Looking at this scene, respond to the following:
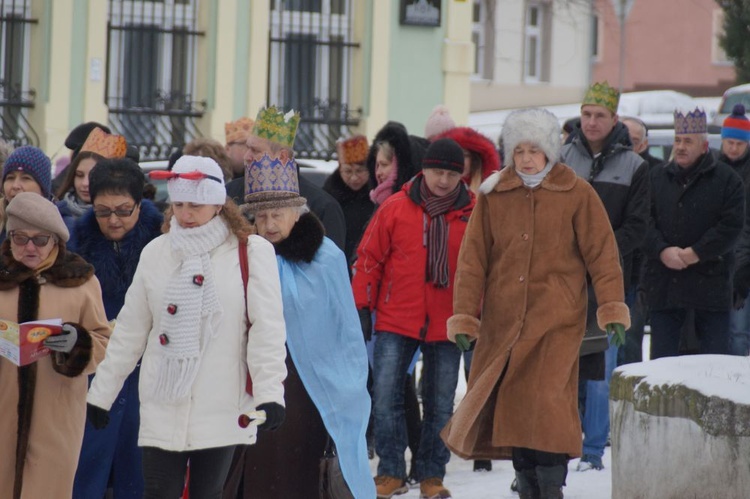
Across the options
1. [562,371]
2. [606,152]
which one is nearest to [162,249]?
[562,371]

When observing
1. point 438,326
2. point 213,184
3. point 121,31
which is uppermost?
point 121,31

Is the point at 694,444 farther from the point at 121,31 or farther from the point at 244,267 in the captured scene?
the point at 121,31

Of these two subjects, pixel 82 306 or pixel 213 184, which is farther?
pixel 82 306

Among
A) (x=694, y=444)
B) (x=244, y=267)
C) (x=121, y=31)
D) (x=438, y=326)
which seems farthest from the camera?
(x=121, y=31)

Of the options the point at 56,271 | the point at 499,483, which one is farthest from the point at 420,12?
the point at 56,271

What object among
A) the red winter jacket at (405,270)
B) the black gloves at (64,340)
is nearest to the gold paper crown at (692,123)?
the red winter jacket at (405,270)

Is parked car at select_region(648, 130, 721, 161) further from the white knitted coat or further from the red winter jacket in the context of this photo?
the white knitted coat

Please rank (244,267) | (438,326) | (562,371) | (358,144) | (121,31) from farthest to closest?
(121,31) < (358,144) < (438,326) < (562,371) < (244,267)

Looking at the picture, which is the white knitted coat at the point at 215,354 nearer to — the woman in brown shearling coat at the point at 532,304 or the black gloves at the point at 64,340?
the black gloves at the point at 64,340

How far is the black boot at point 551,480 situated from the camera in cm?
735

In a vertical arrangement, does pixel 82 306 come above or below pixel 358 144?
below

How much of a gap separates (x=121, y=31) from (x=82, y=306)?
13853 millimetres

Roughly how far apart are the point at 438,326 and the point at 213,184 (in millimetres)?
2750

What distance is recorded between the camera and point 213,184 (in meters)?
5.92
